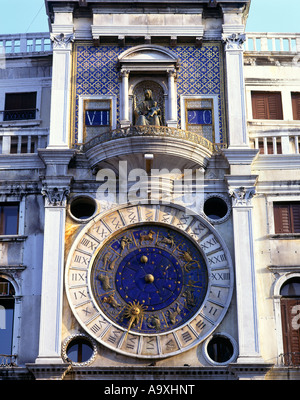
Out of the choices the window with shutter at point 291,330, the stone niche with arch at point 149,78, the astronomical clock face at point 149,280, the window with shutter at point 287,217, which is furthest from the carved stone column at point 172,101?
the window with shutter at point 291,330

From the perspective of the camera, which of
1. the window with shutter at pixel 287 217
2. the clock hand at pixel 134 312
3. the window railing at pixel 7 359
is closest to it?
the window railing at pixel 7 359

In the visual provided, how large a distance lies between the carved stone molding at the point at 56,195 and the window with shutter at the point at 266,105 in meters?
5.99

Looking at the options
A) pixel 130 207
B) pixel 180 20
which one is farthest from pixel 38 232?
pixel 180 20

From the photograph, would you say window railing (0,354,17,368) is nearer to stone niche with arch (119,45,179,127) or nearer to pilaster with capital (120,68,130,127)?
pilaster with capital (120,68,130,127)

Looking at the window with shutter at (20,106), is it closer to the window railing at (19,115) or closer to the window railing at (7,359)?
the window railing at (19,115)

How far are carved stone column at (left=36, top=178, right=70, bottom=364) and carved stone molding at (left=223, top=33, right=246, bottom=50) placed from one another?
602cm

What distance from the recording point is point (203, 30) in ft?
81.1

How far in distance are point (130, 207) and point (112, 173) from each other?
3.44 feet

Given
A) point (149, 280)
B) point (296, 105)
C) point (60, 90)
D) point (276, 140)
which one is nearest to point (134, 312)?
point (149, 280)

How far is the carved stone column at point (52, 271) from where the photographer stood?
20844 millimetres

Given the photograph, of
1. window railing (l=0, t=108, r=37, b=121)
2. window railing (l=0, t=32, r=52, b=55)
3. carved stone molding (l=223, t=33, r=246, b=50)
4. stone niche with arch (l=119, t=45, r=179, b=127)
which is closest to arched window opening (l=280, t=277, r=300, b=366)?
stone niche with arch (l=119, t=45, r=179, b=127)

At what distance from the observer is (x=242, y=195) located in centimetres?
2261

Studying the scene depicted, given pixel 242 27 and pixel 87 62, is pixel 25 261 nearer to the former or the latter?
pixel 87 62

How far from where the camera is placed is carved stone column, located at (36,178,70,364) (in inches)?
821
